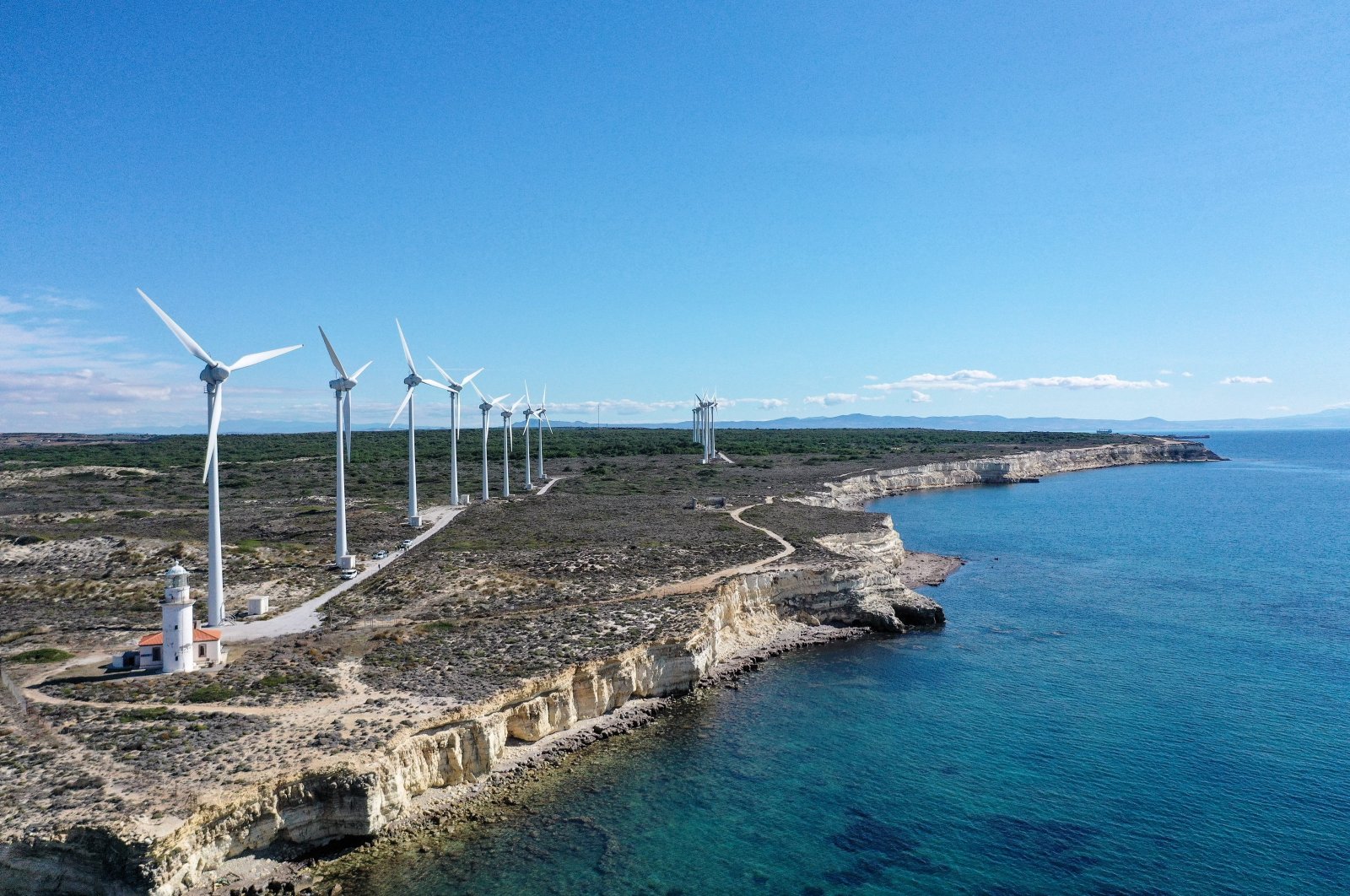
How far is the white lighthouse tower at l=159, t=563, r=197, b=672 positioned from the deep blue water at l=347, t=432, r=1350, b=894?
17.0 metres

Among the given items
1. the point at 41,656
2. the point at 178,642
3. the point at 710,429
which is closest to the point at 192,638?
the point at 178,642

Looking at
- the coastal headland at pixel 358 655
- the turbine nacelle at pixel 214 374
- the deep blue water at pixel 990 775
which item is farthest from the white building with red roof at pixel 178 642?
the deep blue water at pixel 990 775

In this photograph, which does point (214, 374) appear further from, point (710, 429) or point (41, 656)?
point (710, 429)

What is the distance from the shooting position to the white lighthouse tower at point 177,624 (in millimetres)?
36156

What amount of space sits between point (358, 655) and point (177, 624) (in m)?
8.26

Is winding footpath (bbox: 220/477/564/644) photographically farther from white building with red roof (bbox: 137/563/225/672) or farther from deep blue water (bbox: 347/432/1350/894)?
deep blue water (bbox: 347/432/1350/894)

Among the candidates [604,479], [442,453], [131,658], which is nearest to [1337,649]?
[131,658]

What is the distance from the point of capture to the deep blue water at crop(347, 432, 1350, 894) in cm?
2748

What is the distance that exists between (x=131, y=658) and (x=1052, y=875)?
41.0 m

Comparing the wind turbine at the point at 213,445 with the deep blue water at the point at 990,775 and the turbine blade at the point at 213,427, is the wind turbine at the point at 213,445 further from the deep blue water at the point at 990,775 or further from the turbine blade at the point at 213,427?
the deep blue water at the point at 990,775

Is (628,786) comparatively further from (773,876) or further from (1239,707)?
(1239,707)

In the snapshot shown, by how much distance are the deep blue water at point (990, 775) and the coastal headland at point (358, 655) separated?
3066 mm

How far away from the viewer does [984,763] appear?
35.6m

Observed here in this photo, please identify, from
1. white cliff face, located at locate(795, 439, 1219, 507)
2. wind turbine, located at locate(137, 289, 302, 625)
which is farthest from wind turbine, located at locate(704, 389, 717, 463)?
wind turbine, located at locate(137, 289, 302, 625)
